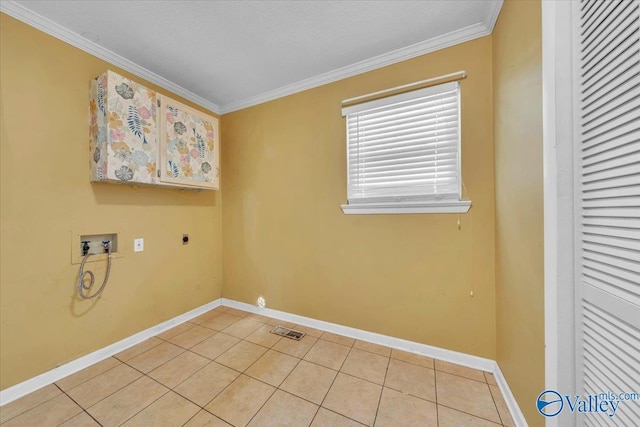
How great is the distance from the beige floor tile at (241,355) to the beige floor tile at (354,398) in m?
0.70

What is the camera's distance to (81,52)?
1.79 meters

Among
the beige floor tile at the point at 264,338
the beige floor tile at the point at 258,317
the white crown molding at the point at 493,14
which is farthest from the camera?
the beige floor tile at the point at 258,317

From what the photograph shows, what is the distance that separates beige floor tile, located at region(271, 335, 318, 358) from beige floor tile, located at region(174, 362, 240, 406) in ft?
1.39

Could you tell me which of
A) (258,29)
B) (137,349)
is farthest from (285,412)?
(258,29)

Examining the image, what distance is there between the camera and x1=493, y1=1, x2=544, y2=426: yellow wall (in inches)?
40.7

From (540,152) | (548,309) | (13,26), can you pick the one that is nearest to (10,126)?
(13,26)

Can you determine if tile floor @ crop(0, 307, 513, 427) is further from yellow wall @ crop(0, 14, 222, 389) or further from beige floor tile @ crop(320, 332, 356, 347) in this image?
yellow wall @ crop(0, 14, 222, 389)

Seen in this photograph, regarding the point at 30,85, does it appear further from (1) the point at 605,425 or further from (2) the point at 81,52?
(1) the point at 605,425

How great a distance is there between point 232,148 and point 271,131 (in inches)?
24.9

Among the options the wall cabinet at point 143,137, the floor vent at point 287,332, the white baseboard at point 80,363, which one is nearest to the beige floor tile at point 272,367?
the floor vent at point 287,332

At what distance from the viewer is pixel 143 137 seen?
1.93 metres

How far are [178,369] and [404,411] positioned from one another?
5.41 ft

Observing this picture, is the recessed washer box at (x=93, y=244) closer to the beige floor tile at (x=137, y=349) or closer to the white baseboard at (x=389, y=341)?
the beige floor tile at (x=137, y=349)

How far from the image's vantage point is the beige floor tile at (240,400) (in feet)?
4.40
